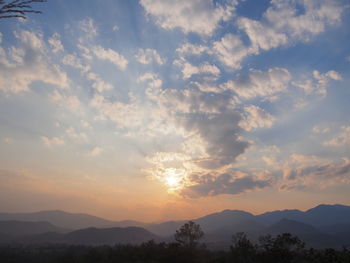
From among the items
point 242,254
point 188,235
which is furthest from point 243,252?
point 188,235

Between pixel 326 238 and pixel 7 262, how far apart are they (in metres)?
208

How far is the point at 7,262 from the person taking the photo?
198ft

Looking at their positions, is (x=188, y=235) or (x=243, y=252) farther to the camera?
(x=188, y=235)

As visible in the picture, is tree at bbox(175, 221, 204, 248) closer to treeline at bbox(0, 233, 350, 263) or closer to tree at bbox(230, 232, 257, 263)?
treeline at bbox(0, 233, 350, 263)

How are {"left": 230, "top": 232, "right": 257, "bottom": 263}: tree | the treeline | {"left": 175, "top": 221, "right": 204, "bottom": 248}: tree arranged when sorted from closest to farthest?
the treeline, {"left": 230, "top": 232, "right": 257, "bottom": 263}: tree, {"left": 175, "top": 221, "right": 204, "bottom": 248}: tree

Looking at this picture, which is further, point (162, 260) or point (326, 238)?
point (326, 238)

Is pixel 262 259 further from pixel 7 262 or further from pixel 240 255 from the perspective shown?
pixel 7 262

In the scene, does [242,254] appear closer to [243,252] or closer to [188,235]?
[243,252]

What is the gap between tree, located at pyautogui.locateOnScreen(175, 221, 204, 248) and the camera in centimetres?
5062

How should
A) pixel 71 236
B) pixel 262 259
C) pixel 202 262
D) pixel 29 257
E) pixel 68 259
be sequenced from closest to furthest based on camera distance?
pixel 262 259 < pixel 202 262 < pixel 68 259 < pixel 29 257 < pixel 71 236

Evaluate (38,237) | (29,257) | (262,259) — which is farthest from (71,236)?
(262,259)

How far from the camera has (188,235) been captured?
52.1 metres

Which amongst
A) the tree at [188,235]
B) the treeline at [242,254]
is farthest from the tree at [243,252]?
the tree at [188,235]

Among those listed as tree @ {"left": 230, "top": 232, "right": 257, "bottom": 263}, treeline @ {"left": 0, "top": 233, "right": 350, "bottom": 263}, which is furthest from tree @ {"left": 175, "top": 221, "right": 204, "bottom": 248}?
tree @ {"left": 230, "top": 232, "right": 257, "bottom": 263}
